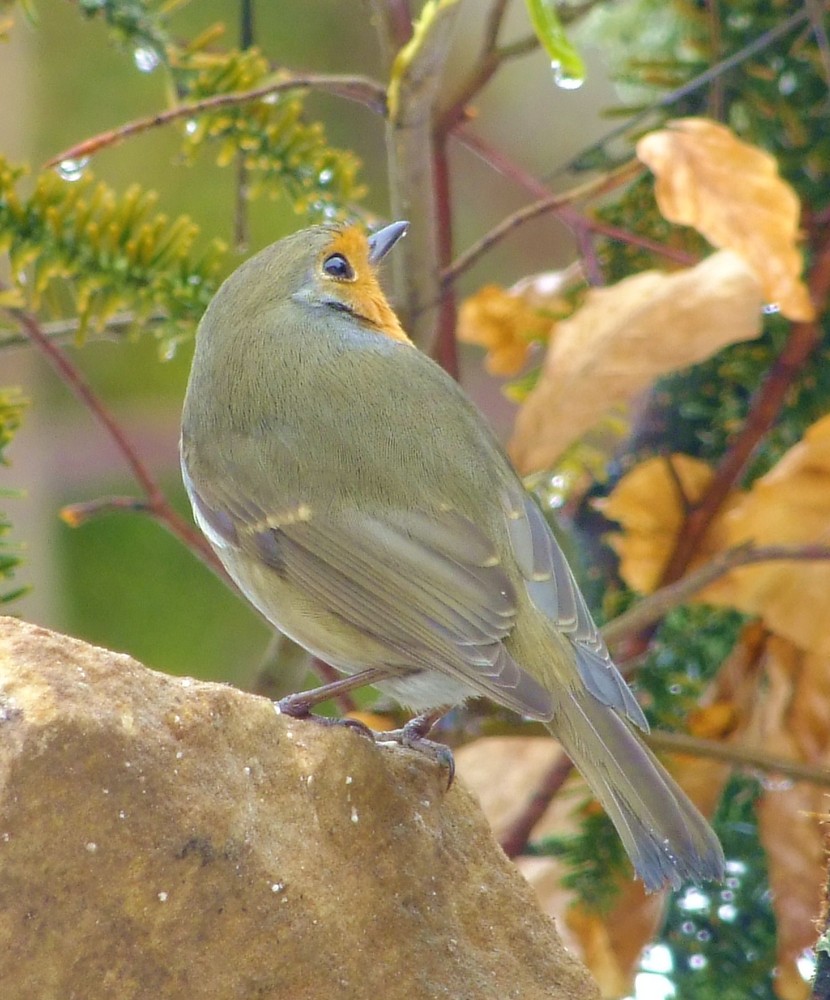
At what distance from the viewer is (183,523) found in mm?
1647

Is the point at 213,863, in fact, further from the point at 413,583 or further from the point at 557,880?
the point at 557,880

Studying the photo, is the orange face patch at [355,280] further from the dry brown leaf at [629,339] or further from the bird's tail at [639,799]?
the bird's tail at [639,799]

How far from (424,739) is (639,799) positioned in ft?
0.79

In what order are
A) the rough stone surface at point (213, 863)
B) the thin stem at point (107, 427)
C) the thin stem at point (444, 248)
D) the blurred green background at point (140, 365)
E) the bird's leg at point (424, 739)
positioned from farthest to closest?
the blurred green background at point (140, 365)
the thin stem at point (444, 248)
the thin stem at point (107, 427)
the bird's leg at point (424, 739)
the rough stone surface at point (213, 863)

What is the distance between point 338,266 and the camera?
1.81 meters

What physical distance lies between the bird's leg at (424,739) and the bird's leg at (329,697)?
0.06 meters

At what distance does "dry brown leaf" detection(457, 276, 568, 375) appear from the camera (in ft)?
5.98

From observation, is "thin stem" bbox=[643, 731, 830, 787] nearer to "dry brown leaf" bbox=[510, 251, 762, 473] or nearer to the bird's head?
"dry brown leaf" bbox=[510, 251, 762, 473]

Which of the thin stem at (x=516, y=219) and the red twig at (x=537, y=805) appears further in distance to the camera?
the red twig at (x=537, y=805)

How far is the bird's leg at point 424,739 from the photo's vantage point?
1327mm

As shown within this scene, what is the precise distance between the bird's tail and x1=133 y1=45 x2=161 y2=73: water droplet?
785 mm

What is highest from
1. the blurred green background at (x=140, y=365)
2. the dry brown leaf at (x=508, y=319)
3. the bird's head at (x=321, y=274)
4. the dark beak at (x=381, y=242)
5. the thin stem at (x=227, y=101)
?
the thin stem at (x=227, y=101)

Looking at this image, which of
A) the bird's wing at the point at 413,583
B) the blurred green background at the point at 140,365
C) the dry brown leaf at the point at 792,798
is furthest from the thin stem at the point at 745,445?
the blurred green background at the point at 140,365

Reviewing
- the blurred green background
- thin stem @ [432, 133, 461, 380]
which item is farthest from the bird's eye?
the blurred green background
